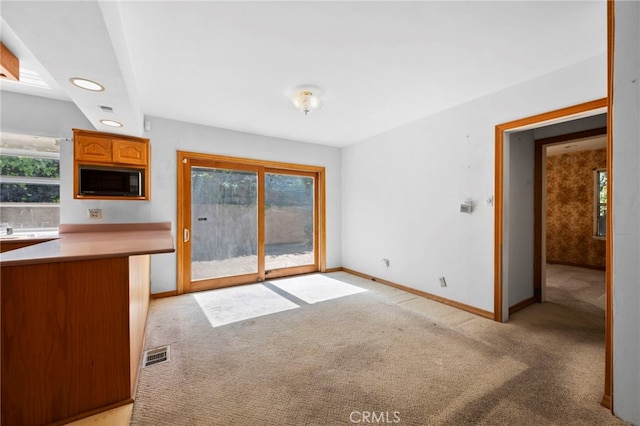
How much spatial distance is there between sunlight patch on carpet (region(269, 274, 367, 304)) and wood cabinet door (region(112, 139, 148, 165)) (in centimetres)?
267

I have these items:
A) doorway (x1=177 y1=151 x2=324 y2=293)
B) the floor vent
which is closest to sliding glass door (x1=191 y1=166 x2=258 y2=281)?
doorway (x1=177 y1=151 x2=324 y2=293)

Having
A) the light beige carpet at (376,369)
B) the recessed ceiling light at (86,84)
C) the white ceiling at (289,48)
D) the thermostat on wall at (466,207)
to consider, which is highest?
the white ceiling at (289,48)

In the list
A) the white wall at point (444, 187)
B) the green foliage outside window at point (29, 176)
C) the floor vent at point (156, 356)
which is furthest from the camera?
the green foliage outside window at point (29, 176)

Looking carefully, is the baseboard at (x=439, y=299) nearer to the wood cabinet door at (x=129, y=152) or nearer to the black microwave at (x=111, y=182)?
the black microwave at (x=111, y=182)

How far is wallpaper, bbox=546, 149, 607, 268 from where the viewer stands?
559cm

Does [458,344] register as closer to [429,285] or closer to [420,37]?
[429,285]

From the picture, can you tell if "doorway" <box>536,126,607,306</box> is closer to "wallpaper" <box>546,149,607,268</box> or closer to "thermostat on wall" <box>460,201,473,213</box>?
"wallpaper" <box>546,149,607,268</box>

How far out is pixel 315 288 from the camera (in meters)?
4.20

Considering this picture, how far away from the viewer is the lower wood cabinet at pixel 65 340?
1.40m

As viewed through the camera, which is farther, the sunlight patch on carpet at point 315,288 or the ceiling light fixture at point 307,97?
the sunlight patch on carpet at point 315,288

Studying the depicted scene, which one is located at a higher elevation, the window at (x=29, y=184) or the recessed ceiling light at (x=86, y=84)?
the recessed ceiling light at (x=86, y=84)

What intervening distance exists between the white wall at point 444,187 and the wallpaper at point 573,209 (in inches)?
181

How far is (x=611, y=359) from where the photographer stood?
161 centimetres

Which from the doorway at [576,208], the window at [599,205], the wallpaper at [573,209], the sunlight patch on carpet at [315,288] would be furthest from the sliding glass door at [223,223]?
the window at [599,205]
